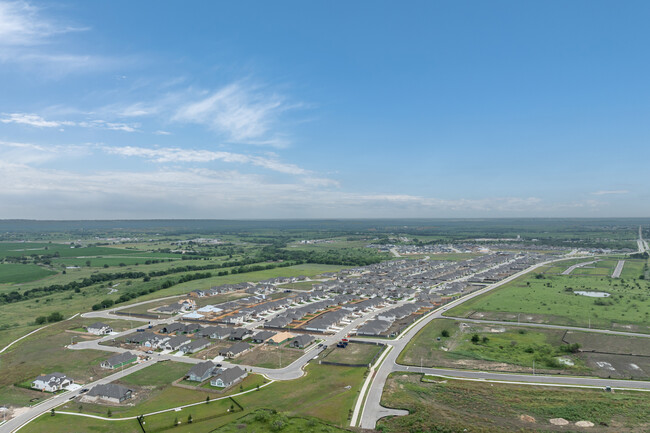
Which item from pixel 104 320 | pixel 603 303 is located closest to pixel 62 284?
pixel 104 320

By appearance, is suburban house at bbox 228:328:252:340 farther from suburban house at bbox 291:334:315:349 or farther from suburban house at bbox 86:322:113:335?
suburban house at bbox 86:322:113:335

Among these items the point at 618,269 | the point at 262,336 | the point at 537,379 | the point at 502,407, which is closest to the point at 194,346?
the point at 262,336

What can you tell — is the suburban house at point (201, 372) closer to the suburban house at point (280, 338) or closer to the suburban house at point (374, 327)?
the suburban house at point (280, 338)

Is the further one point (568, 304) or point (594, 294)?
point (594, 294)

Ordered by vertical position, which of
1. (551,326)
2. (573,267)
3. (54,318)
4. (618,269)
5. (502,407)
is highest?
(618,269)

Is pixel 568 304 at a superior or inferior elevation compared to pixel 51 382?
superior

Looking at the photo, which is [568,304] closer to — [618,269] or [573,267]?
[573,267]

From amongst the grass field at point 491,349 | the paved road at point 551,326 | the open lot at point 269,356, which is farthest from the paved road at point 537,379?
the paved road at point 551,326

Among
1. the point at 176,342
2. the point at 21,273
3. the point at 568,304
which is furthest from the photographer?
the point at 21,273
